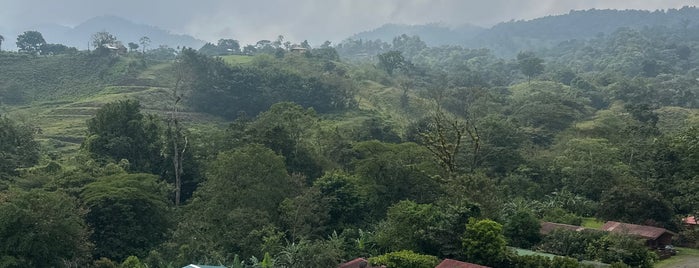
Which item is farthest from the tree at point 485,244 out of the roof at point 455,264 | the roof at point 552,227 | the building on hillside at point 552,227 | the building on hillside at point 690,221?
the building on hillside at point 690,221

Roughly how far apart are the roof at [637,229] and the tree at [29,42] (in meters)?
67.4

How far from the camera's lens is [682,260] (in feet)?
70.5

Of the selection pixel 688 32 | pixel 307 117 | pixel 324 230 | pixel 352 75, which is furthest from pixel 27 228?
pixel 688 32

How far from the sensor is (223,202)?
25.6 metres

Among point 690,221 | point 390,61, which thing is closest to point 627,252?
point 690,221

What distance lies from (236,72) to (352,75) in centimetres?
1601

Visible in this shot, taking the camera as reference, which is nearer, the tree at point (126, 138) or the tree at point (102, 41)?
the tree at point (126, 138)

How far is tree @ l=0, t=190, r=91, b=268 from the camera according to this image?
2052cm

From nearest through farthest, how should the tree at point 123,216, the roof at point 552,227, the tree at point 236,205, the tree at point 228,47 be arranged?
the tree at point 236,205 < the roof at point 552,227 < the tree at point 123,216 < the tree at point 228,47

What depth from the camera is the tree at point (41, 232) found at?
2052cm

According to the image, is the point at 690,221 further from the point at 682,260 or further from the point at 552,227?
the point at 552,227

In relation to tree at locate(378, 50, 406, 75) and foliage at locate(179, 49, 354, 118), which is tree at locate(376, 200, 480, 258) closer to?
foliage at locate(179, 49, 354, 118)

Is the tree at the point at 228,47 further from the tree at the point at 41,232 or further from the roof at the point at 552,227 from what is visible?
the roof at the point at 552,227

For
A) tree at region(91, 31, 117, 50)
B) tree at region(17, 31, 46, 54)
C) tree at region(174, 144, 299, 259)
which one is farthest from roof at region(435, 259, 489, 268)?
tree at region(17, 31, 46, 54)
